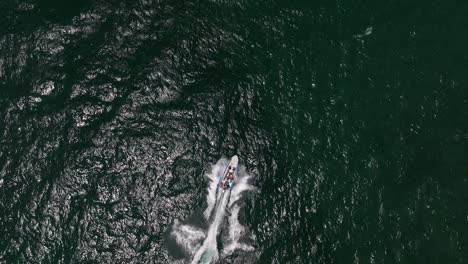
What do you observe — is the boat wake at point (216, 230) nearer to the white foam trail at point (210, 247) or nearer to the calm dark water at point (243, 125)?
the white foam trail at point (210, 247)

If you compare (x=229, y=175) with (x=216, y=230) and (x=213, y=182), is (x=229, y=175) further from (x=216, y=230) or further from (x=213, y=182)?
(x=216, y=230)

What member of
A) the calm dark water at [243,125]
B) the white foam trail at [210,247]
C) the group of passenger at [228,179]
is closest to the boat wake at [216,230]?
the white foam trail at [210,247]

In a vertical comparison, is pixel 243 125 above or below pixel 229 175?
above

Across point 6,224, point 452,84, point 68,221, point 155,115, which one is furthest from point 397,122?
point 6,224

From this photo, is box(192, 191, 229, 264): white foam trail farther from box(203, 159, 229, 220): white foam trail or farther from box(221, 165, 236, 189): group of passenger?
box(221, 165, 236, 189): group of passenger

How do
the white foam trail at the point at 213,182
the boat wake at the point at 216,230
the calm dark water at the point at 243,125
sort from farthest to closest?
the white foam trail at the point at 213,182 → the calm dark water at the point at 243,125 → the boat wake at the point at 216,230

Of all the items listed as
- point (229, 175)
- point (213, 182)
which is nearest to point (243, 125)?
point (229, 175)

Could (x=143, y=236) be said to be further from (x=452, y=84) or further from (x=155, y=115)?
(x=452, y=84)
